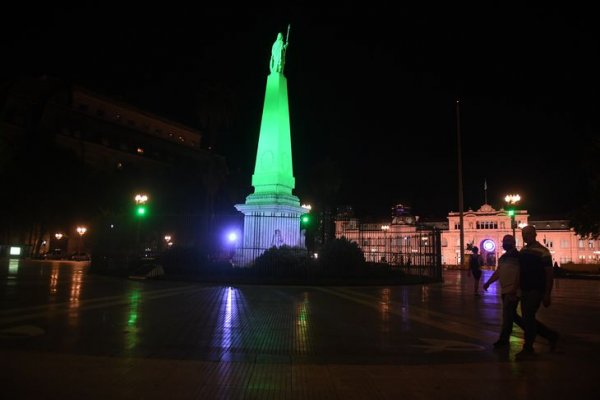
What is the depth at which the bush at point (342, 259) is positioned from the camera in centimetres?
2359

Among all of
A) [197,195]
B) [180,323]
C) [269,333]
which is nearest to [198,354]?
[269,333]

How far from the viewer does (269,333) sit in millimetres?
8625

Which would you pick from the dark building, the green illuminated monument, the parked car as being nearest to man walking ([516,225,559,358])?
the green illuminated monument

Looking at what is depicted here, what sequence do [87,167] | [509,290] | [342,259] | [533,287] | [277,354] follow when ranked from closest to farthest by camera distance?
[277,354]
[533,287]
[509,290]
[342,259]
[87,167]

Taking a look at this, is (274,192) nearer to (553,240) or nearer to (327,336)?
(327,336)

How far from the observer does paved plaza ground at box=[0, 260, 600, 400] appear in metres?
5.18

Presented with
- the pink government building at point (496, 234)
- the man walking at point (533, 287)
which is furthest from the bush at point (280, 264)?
the pink government building at point (496, 234)

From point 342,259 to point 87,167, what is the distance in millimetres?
48805

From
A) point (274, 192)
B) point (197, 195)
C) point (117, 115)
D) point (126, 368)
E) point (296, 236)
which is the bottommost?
point (126, 368)

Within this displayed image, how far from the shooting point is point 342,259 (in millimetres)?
23938

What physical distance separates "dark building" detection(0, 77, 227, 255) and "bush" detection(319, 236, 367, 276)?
13.2m

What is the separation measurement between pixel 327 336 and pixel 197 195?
6198 cm

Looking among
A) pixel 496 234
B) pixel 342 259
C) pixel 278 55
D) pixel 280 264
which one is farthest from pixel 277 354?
pixel 496 234

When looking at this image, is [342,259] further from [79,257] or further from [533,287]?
[79,257]
